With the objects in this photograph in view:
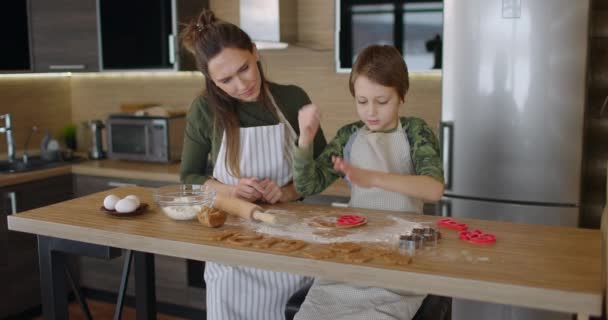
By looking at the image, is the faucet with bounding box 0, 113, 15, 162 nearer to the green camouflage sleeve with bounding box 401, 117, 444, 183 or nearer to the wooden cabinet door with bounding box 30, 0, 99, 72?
the wooden cabinet door with bounding box 30, 0, 99, 72

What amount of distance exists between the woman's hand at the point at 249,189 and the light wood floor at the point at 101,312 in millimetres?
1837

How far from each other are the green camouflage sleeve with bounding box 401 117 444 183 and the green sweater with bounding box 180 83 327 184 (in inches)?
14.1

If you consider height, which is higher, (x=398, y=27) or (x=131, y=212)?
(x=398, y=27)

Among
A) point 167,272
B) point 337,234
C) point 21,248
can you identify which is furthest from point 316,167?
point 21,248

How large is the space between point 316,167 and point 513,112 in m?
1.15

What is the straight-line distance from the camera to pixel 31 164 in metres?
3.62

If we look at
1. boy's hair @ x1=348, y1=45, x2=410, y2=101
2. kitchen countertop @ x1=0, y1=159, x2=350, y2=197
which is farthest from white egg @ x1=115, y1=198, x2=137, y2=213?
kitchen countertop @ x1=0, y1=159, x2=350, y2=197

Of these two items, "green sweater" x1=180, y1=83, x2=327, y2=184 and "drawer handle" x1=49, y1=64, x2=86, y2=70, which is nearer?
"green sweater" x1=180, y1=83, x2=327, y2=184

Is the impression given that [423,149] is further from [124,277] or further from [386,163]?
[124,277]

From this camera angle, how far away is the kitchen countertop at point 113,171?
10.4 feet

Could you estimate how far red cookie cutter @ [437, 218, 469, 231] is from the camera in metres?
1.52

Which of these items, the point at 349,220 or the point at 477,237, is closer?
the point at 477,237

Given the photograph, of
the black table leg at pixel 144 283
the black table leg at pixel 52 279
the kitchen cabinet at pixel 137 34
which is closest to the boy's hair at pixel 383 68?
the black table leg at pixel 144 283

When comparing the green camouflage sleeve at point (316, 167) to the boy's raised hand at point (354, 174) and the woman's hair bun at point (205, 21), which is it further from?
the woman's hair bun at point (205, 21)
